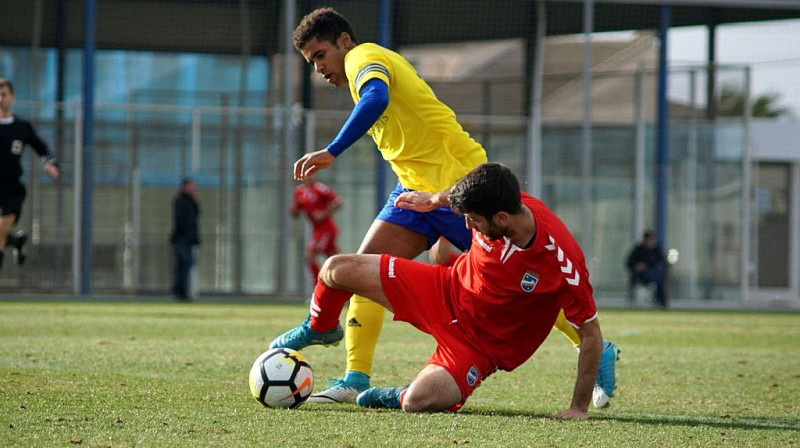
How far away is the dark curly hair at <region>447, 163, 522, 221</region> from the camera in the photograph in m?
4.80

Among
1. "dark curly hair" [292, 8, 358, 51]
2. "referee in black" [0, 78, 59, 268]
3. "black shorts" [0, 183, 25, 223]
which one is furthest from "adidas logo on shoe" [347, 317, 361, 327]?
"black shorts" [0, 183, 25, 223]

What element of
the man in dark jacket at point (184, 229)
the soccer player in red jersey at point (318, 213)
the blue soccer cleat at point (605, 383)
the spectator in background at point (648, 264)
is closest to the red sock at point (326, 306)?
the blue soccer cleat at point (605, 383)

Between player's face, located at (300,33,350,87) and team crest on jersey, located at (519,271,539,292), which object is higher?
player's face, located at (300,33,350,87)

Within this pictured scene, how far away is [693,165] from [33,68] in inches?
510

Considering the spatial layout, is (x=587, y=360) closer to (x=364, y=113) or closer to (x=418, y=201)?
(x=418, y=201)

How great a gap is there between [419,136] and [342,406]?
5.22ft

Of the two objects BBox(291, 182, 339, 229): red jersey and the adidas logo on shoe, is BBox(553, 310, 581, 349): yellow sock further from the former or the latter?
BBox(291, 182, 339, 229): red jersey

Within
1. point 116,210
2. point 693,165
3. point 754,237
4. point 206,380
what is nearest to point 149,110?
point 116,210

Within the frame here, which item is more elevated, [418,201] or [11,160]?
[11,160]

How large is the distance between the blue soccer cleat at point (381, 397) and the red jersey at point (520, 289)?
443 mm

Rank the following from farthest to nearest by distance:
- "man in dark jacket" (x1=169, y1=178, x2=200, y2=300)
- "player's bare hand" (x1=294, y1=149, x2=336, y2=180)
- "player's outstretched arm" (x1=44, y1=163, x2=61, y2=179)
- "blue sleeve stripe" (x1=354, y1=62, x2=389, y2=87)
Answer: "man in dark jacket" (x1=169, y1=178, x2=200, y2=300)
"player's outstretched arm" (x1=44, y1=163, x2=61, y2=179)
"blue sleeve stripe" (x1=354, y1=62, x2=389, y2=87)
"player's bare hand" (x1=294, y1=149, x2=336, y2=180)

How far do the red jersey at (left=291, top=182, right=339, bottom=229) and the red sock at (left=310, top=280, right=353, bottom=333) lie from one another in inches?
518

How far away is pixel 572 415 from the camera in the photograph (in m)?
5.07

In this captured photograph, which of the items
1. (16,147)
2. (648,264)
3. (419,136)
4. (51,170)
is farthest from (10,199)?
(648,264)
